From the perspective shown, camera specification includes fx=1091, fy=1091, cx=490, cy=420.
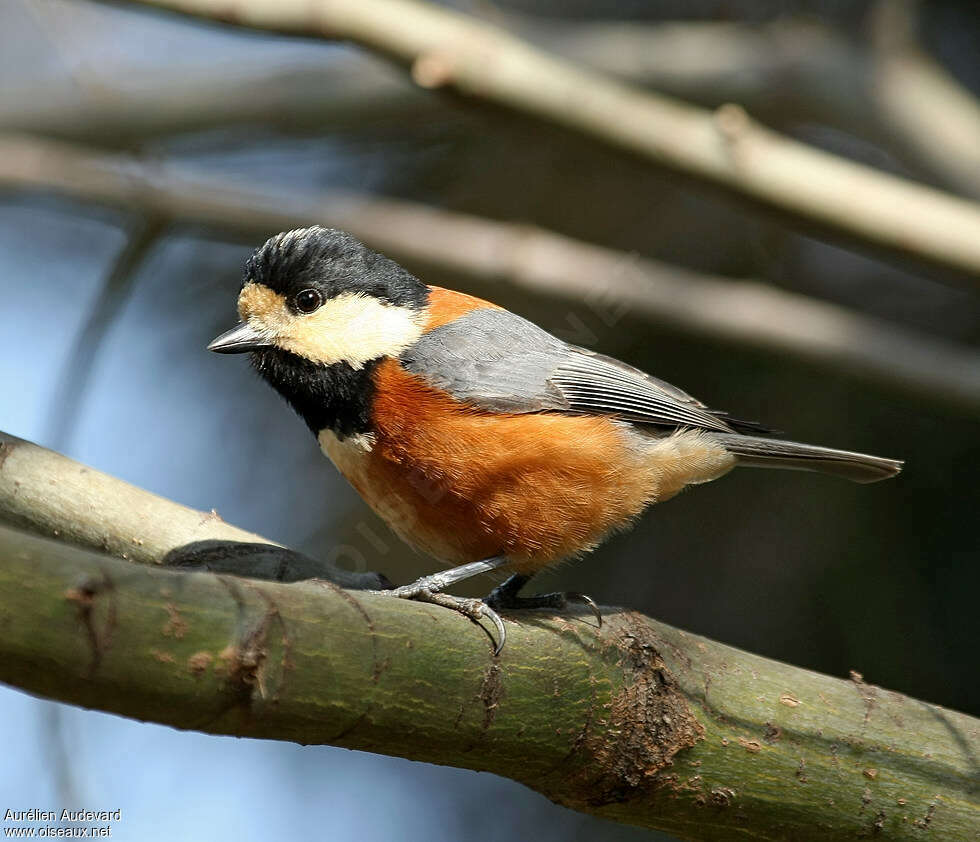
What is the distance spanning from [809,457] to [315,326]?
1961 mm

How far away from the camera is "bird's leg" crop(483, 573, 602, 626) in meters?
3.10

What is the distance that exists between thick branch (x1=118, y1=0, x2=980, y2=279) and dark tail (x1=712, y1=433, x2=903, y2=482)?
81 centimetres

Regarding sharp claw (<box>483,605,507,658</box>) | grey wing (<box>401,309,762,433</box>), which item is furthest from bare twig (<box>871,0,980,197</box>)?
sharp claw (<box>483,605,507,658</box>)

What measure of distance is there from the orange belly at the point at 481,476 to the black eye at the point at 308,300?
1.14 ft

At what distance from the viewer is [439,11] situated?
4.32m

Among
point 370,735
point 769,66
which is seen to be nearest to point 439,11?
point 769,66

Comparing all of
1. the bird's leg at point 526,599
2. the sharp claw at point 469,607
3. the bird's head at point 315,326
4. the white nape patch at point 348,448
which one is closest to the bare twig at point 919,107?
the bird's head at point 315,326

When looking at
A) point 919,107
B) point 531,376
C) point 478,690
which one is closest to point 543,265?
point 531,376

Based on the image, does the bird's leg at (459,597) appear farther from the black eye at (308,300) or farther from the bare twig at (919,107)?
the bare twig at (919,107)

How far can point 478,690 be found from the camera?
242 centimetres

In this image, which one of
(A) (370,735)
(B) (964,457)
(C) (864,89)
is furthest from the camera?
(B) (964,457)

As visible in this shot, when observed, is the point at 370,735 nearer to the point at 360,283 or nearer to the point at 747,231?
the point at 360,283

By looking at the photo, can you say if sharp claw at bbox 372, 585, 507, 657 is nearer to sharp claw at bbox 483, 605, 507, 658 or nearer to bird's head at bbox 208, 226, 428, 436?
sharp claw at bbox 483, 605, 507, 658

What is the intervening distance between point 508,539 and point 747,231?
12.3 ft
